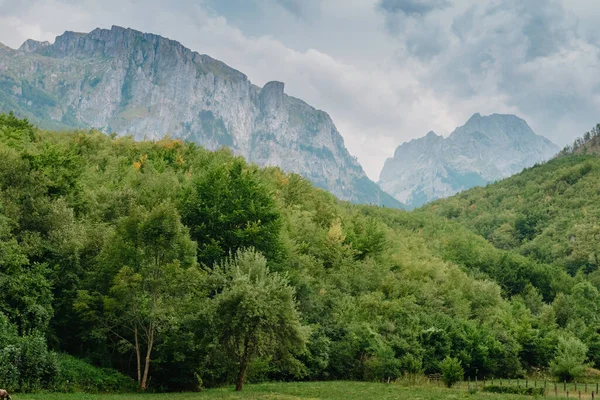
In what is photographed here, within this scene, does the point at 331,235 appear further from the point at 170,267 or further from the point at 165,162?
the point at 170,267

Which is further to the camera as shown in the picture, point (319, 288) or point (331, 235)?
point (331, 235)

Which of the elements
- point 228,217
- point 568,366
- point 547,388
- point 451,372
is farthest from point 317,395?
point 568,366

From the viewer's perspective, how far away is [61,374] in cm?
3566

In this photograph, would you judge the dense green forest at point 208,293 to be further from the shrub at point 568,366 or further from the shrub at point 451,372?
the shrub at point 451,372

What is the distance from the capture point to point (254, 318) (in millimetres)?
37188

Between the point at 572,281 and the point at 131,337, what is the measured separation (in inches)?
4804

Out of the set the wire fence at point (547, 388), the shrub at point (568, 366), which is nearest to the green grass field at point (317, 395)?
the wire fence at point (547, 388)

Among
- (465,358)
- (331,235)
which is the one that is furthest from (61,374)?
(331,235)

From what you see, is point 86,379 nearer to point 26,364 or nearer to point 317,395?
point 26,364

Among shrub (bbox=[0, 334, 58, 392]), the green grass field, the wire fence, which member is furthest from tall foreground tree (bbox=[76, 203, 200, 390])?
the wire fence

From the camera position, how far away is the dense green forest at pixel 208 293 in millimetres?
38500

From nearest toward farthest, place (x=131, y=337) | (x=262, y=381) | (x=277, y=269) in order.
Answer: (x=131, y=337)
(x=262, y=381)
(x=277, y=269)

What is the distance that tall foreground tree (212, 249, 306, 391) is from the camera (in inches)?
1460

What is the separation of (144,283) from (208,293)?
4.86 meters
